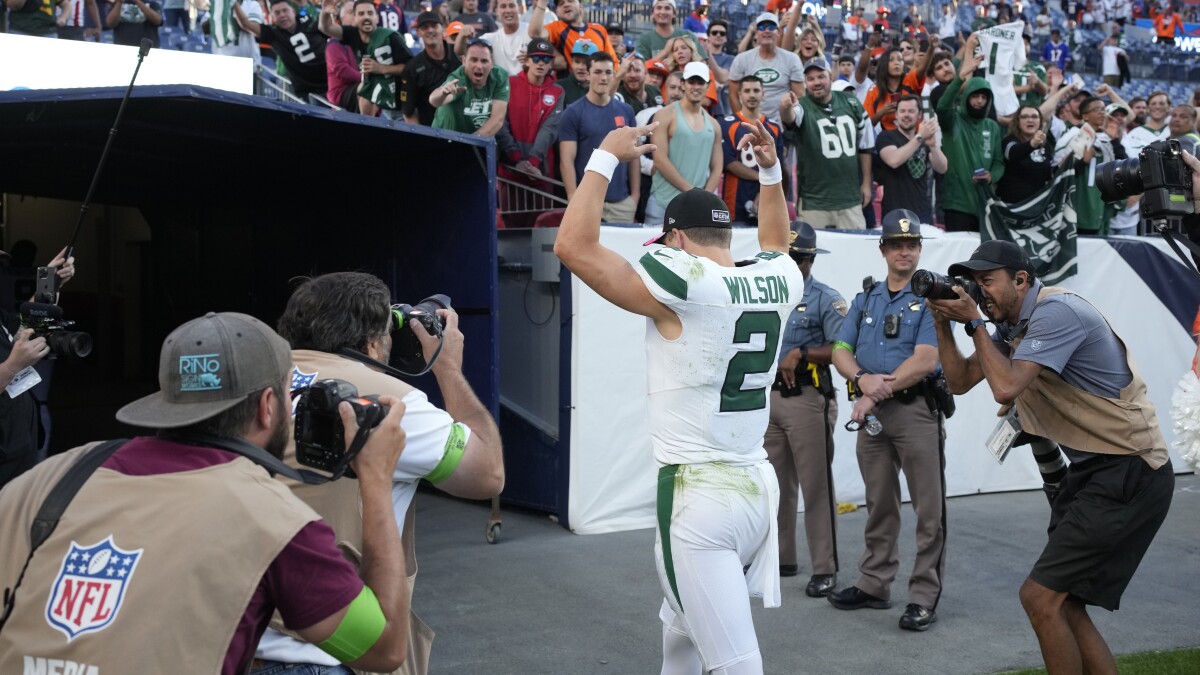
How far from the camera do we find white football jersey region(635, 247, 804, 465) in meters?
3.74

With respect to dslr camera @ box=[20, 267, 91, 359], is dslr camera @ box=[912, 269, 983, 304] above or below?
above

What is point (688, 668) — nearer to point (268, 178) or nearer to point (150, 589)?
point (150, 589)

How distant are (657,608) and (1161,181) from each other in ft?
11.2

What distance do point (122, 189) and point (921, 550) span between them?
891 centimetres

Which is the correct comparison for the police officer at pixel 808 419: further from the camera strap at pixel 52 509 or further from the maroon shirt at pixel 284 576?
the camera strap at pixel 52 509

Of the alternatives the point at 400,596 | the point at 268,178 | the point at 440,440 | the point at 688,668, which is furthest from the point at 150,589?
the point at 268,178

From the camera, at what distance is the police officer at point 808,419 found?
682 centimetres

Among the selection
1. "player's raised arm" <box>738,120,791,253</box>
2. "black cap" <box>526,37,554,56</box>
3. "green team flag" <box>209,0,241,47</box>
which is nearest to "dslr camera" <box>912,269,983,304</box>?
"player's raised arm" <box>738,120,791,253</box>

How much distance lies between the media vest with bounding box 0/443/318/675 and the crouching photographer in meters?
3.08

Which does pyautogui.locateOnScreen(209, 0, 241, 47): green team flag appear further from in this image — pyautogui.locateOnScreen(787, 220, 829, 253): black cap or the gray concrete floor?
pyautogui.locateOnScreen(787, 220, 829, 253): black cap

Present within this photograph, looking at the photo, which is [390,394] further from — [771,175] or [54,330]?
[54,330]

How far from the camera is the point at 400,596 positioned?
233 centimetres

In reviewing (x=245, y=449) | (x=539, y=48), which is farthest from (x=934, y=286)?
(x=539, y=48)

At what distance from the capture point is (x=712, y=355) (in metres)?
3.79
